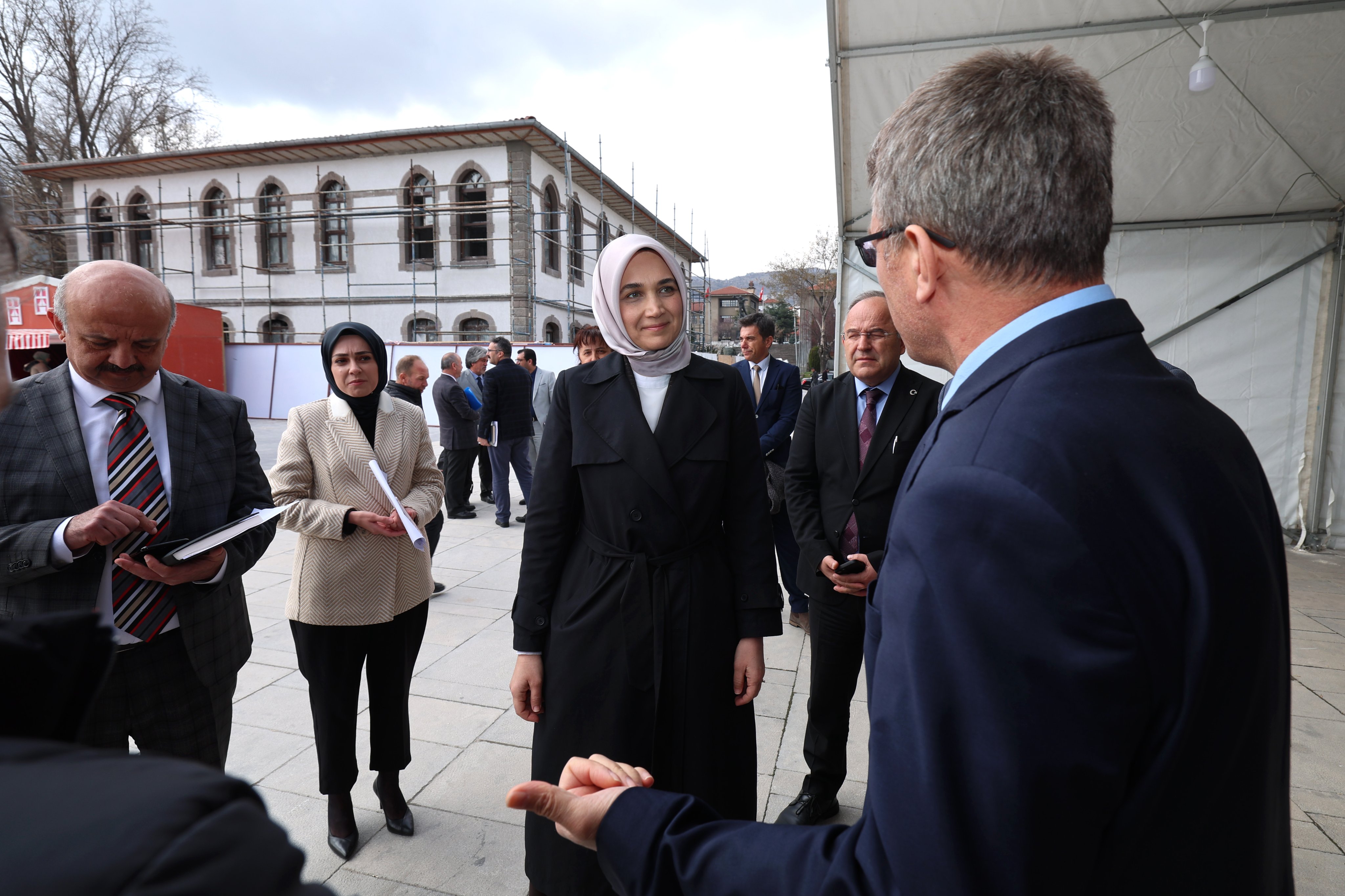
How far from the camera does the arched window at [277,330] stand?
24.6 meters

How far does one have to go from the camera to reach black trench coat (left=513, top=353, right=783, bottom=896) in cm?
197

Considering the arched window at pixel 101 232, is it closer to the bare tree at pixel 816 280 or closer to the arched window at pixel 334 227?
the arched window at pixel 334 227

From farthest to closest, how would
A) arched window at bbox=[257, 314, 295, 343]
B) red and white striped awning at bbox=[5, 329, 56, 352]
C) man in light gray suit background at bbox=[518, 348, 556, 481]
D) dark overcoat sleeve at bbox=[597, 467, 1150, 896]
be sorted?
arched window at bbox=[257, 314, 295, 343]
red and white striped awning at bbox=[5, 329, 56, 352]
man in light gray suit background at bbox=[518, 348, 556, 481]
dark overcoat sleeve at bbox=[597, 467, 1150, 896]

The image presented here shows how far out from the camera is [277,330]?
2478 cm

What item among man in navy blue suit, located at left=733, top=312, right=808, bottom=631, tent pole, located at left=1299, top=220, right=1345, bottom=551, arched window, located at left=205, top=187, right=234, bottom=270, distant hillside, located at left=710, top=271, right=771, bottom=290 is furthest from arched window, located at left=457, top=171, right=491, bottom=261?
distant hillside, located at left=710, top=271, right=771, bottom=290

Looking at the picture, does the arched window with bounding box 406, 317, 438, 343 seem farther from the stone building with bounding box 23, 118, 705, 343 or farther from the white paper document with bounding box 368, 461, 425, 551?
the white paper document with bounding box 368, 461, 425, 551

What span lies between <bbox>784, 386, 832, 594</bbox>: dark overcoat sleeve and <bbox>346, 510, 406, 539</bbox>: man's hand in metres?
1.57

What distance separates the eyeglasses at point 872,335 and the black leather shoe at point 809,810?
1841mm

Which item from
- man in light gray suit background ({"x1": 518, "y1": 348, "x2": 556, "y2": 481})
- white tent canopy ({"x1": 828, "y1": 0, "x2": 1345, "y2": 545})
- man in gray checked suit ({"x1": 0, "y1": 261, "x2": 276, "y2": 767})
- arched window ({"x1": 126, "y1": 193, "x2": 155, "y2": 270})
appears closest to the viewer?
man in gray checked suit ({"x1": 0, "y1": 261, "x2": 276, "y2": 767})

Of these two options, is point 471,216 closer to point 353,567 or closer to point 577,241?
point 577,241

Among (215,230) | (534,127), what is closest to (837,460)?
(534,127)

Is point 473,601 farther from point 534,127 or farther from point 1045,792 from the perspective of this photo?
point 534,127

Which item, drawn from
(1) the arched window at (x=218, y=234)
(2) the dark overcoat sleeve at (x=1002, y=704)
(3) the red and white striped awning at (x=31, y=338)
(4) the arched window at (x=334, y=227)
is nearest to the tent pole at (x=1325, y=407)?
(2) the dark overcoat sleeve at (x=1002, y=704)

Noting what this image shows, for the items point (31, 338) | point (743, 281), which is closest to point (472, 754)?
point (31, 338)
